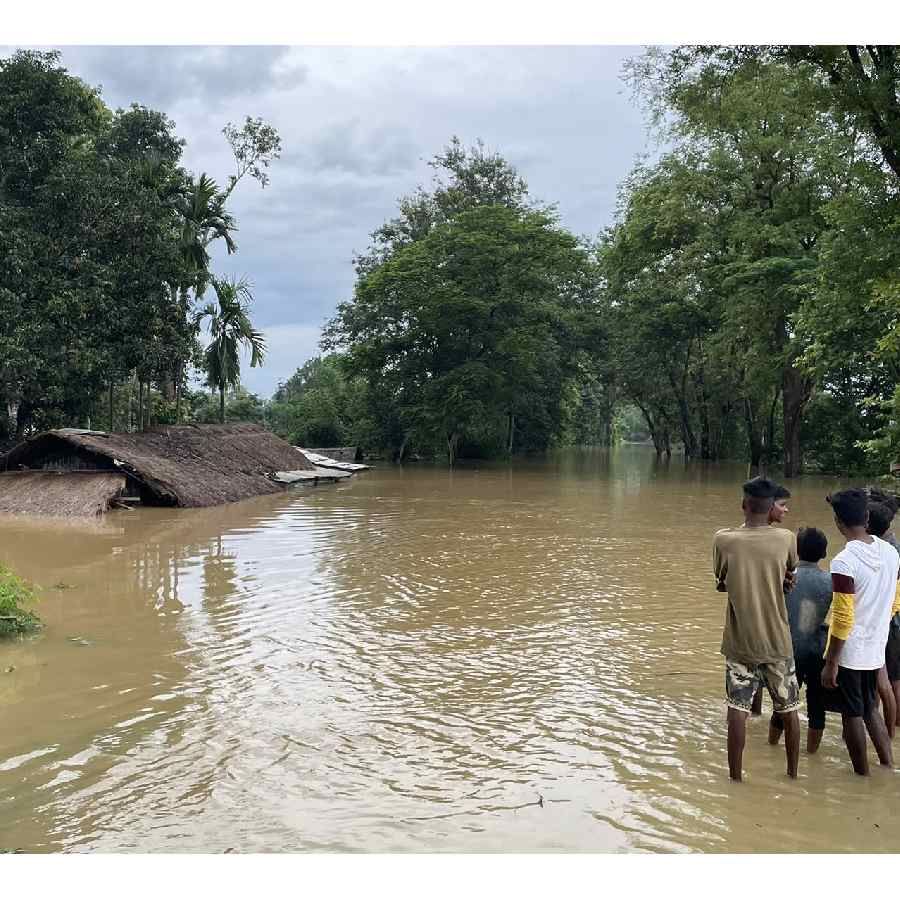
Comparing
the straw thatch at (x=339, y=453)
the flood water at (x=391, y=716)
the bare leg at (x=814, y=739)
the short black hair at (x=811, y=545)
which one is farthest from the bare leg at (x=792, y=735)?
the straw thatch at (x=339, y=453)

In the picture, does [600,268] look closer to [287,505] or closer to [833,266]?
[287,505]

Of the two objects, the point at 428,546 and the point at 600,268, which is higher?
the point at 600,268

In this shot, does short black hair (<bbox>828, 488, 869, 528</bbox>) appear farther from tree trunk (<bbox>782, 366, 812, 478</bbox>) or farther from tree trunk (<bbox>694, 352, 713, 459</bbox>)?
tree trunk (<bbox>694, 352, 713, 459</bbox>)

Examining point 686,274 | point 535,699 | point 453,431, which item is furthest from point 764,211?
point 535,699

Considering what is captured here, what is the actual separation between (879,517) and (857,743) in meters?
1.24

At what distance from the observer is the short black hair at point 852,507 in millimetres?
4680

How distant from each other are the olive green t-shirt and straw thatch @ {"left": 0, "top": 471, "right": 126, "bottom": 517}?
15.3m

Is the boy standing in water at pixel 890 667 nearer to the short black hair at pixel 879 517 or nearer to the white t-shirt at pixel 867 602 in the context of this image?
the short black hair at pixel 879 517

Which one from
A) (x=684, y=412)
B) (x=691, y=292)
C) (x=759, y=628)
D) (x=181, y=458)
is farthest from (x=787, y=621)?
(x=684, y=412)

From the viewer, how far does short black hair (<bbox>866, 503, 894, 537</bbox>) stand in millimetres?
4891

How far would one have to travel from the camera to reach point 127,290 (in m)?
23.6

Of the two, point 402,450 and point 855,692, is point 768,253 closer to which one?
point 402,450

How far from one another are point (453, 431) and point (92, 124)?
59.5ft

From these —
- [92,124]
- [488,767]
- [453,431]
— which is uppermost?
[92,124]
